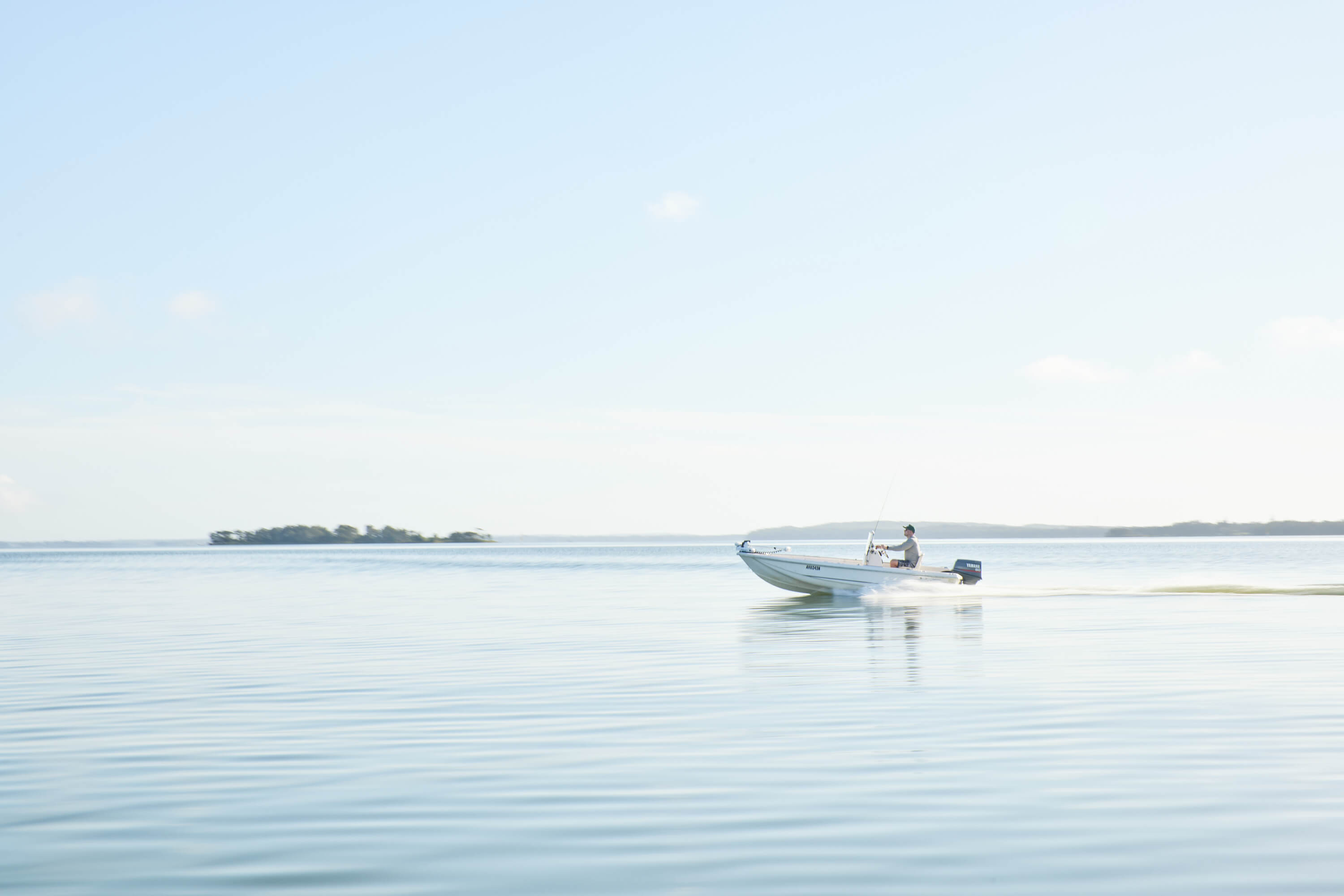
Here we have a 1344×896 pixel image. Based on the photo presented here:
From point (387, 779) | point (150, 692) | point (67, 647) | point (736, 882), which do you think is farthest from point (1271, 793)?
point (67, 647)

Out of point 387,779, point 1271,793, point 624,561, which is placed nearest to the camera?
point 1271,793

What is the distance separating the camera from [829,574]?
41875mm

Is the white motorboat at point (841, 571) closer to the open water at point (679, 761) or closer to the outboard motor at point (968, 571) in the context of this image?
the outboard motor at point (968, 571)

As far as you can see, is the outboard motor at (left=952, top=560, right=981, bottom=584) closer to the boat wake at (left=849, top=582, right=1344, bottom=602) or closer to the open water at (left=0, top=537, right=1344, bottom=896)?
the boat wake at (left=849, top=582, right=1344, bottom=602)

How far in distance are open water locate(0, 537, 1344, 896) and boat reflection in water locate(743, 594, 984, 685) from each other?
0.18 metres

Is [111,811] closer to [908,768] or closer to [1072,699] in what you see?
[908,768]

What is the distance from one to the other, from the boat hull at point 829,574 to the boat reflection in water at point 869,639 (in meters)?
0.53

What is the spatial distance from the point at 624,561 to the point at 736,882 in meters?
111

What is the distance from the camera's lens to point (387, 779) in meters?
11.3

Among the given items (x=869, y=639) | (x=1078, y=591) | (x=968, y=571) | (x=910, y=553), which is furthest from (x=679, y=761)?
(x=1078, y=591)

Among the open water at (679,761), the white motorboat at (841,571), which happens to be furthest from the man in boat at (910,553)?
the open water at (679,761)

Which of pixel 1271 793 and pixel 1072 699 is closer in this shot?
pixel 1271 793

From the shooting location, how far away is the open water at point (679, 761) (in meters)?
8.18

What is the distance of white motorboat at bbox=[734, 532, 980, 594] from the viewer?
4094 cm
